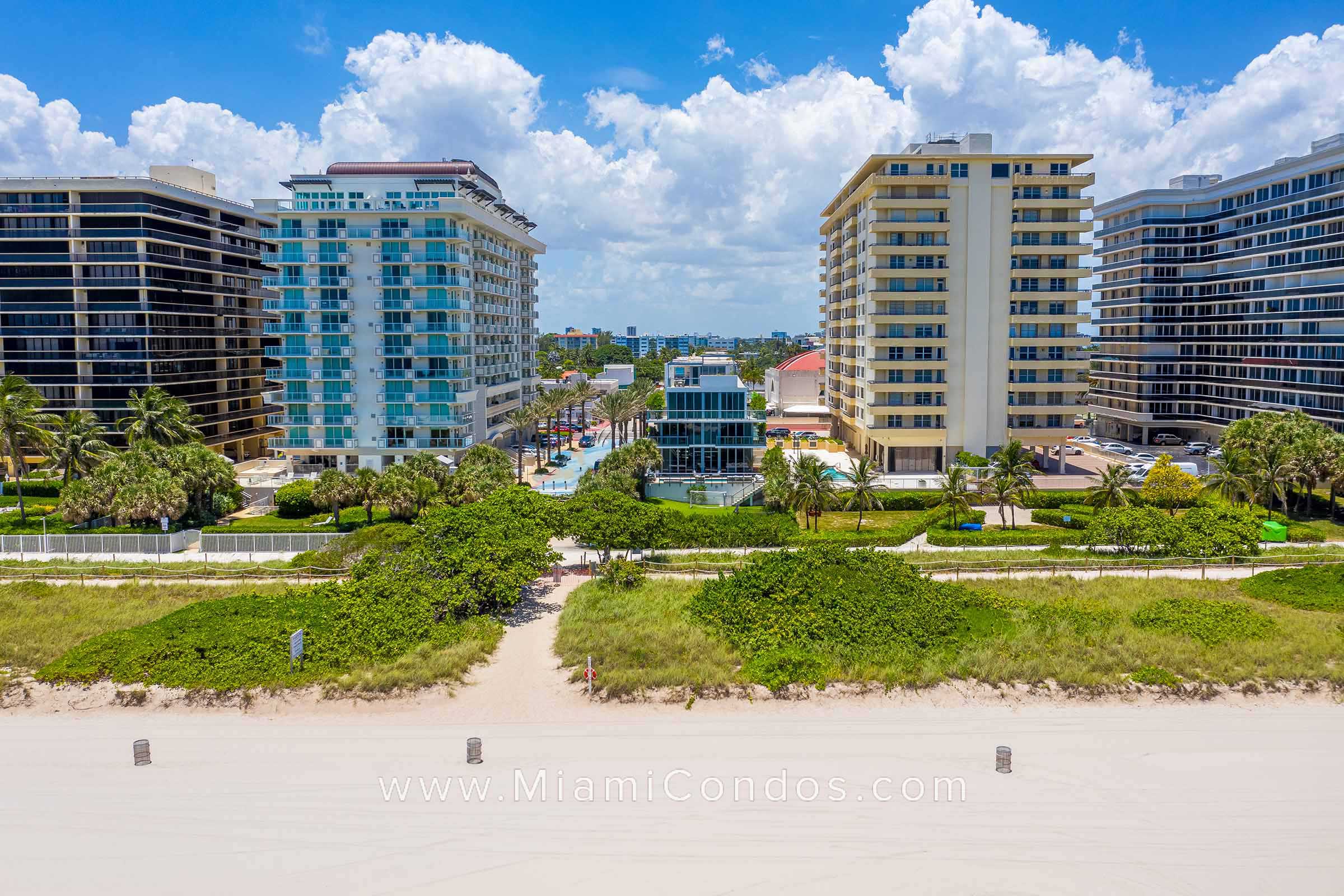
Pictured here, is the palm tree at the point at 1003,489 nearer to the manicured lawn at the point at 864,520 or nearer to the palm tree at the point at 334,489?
the manicured lawn at the point at 864,520

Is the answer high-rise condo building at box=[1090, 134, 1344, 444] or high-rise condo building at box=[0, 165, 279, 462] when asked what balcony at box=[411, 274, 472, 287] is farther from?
high-rise condo building at box=[1090, 134, 1344, 444]

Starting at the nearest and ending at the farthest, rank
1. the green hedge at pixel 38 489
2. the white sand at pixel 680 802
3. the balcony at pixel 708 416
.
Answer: the white sand at pixel 680 802
the green hedge at pixel 38 489
the balcony at pixel 708 416

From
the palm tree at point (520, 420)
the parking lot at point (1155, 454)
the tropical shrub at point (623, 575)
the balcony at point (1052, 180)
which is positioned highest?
the balcony at point (1052, 180)

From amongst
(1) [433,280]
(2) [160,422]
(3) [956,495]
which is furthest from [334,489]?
(3) [956,495]

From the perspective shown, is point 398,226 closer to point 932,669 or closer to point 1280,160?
point 932,669

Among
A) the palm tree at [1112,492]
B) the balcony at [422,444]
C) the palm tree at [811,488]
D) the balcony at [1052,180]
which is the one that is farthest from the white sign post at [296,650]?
the balcony at [1052,180]

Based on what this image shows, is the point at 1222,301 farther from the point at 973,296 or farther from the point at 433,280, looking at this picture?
the point at 433,280

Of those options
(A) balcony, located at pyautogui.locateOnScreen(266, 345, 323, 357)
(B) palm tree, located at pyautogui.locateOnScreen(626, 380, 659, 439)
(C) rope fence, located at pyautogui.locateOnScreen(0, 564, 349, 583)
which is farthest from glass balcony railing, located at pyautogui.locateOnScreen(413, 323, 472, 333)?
(C) rope fence, located at pyautogui.locateOnScreen(0, 564, 349, 583)
